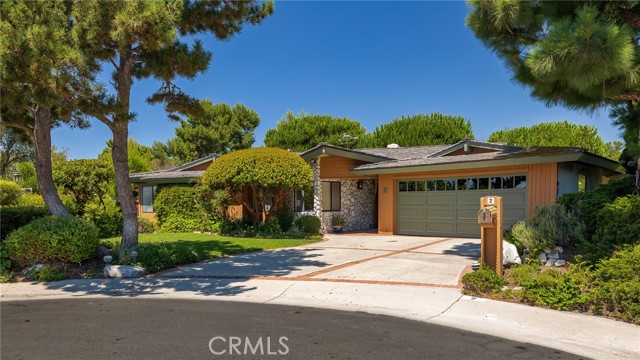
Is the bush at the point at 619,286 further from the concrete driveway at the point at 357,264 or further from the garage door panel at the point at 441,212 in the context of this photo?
the garage door panel at the point at 441,212

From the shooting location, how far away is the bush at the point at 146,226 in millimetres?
19288

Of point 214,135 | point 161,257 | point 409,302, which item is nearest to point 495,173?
point 409,302

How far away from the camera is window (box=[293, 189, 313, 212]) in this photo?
716 inches

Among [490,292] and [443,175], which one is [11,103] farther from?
[443,175]

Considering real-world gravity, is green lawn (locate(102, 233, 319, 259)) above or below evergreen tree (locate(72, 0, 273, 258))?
below

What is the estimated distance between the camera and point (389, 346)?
187 inches

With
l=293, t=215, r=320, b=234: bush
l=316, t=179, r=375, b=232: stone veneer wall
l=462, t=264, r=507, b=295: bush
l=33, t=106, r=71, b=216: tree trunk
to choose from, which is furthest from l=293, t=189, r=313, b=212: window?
l=462, t=264, r=507, b=295: bush

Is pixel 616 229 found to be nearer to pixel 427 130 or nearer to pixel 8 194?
pixel 8 194

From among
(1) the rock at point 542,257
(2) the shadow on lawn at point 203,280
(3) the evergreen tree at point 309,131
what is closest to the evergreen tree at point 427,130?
(3) the evergreen tree at point 309,131

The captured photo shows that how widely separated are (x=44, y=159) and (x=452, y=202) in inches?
498

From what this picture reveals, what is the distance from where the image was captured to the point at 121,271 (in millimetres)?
8891

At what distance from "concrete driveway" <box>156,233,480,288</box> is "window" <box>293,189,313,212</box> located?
452 cm

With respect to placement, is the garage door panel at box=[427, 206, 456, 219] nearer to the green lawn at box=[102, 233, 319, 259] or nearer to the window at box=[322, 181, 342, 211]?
the window at box=[322, 181, 342, 211]

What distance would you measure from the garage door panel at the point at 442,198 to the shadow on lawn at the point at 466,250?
2486 mm
